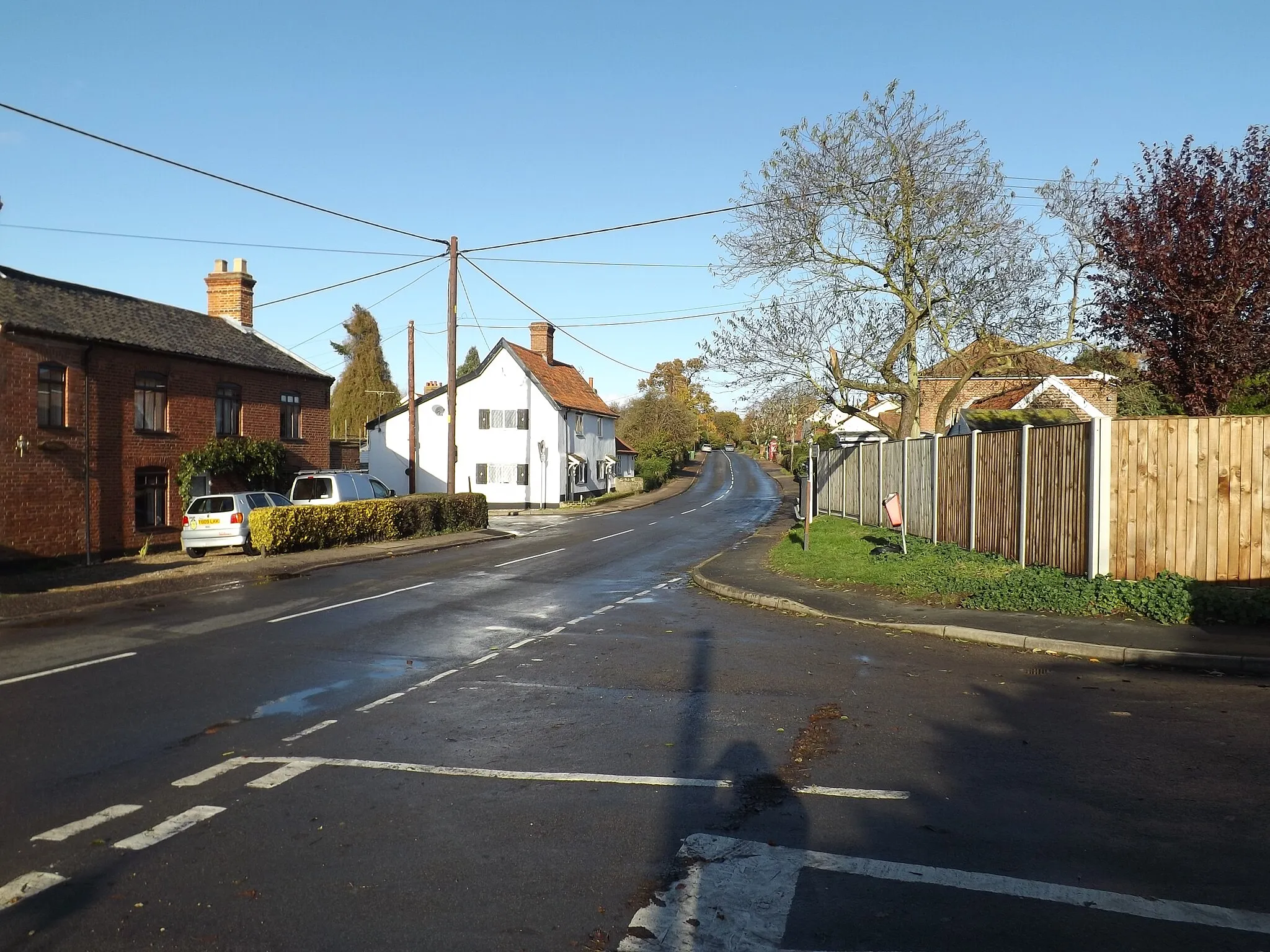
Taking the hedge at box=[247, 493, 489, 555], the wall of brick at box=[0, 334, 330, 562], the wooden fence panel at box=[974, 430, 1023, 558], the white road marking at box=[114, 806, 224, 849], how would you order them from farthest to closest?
the hedge at box=[247, 493, 489, 555] < the wall of brick at box=[0, 334, 330, 562] < the wooden fence panel at box=[974, 430, 1023, 558] < the white road marking at box=[114, 806, 224, 849]

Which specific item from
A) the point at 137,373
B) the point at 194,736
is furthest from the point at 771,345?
the point at 194,736

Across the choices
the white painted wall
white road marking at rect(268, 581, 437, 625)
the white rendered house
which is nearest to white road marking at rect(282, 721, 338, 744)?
white road marking at rect(268, 581, 437, 625)

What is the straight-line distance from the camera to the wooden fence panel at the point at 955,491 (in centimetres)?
1705

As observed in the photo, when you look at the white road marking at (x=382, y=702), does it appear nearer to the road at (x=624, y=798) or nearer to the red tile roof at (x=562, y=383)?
the road at (x=624, y=798)

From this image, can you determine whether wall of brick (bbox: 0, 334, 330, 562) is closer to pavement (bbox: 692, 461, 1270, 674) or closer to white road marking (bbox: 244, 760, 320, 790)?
pavement (bbox: 692, 461, 1270, 674)

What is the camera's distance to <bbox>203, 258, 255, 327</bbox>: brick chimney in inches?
1292

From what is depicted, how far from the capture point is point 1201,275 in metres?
14.8

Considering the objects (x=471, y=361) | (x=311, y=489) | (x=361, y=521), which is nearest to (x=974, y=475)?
(x=361, y=521)

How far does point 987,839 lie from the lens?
16.8 feet

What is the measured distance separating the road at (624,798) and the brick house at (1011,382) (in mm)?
14710

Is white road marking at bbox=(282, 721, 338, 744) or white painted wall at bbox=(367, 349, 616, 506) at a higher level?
white painted wall at bbox=(367, 349, 616, 506)

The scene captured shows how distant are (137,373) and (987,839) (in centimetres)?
2574

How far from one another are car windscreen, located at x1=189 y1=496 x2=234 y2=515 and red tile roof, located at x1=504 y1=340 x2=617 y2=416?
28.1m

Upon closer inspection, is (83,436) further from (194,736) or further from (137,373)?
(194,736)
